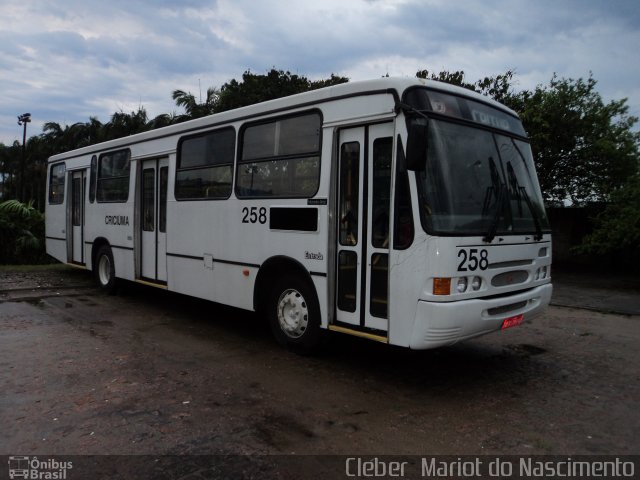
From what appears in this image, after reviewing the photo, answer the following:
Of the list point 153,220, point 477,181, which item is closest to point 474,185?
point 477,181

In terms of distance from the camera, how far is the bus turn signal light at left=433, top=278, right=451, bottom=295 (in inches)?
176

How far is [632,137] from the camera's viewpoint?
49.4 feet

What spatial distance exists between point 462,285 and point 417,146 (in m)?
1.31

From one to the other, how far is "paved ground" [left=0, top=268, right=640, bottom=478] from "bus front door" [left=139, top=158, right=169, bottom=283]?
34.3 inches

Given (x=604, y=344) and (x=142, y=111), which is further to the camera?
(x=142, y=111)

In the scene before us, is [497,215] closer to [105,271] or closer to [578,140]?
[105,271]

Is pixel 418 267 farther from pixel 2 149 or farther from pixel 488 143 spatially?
pixel 2 149

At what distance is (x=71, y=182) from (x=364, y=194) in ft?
28.1

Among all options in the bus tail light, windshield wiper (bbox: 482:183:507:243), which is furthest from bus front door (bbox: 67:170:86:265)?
the bus tail light

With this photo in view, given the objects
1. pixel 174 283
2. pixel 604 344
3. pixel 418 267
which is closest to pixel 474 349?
pixel 604 344

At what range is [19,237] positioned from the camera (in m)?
15.0

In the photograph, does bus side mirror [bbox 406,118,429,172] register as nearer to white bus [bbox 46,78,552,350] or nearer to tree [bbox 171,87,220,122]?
white bus [bbox 46,78,552,350]

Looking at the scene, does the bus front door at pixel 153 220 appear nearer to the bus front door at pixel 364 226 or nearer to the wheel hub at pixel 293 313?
the wheel hub at pixel 293 313

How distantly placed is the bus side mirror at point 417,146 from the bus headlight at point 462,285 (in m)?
1.08
